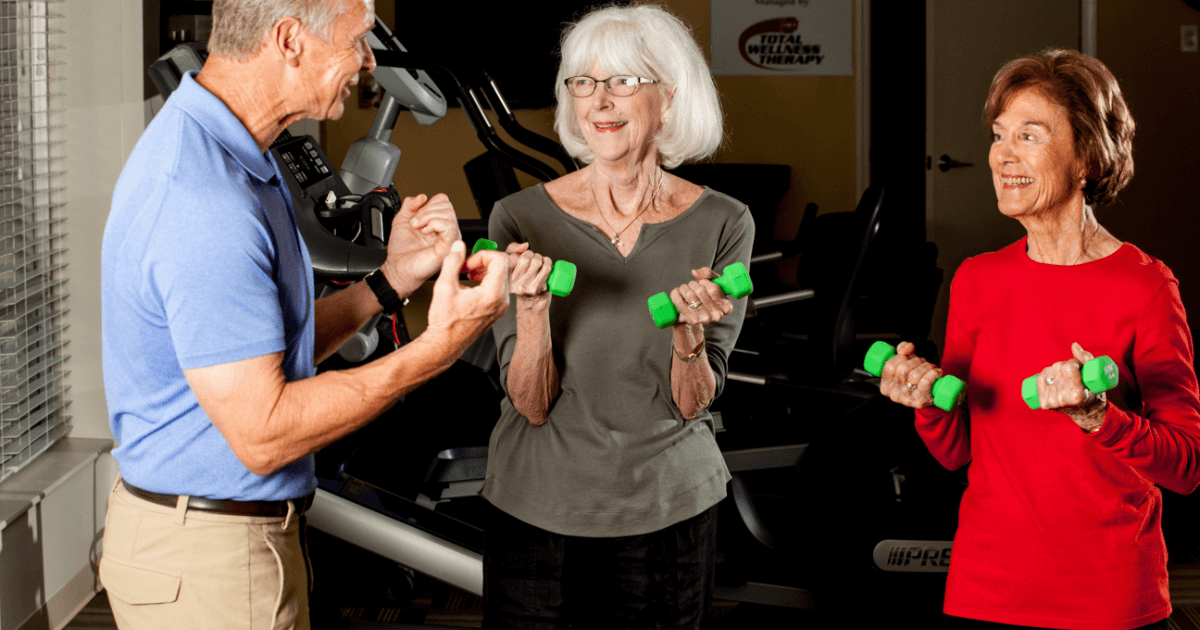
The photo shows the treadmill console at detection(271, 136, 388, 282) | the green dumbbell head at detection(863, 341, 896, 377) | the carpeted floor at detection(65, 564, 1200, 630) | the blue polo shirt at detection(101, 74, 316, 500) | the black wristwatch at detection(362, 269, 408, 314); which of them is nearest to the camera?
the blue polo shirt at detection(101, 74, 316, 500)

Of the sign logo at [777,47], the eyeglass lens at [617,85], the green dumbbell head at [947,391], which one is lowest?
the green dumbbell head at [947,391]

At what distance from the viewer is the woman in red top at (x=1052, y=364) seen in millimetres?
1105

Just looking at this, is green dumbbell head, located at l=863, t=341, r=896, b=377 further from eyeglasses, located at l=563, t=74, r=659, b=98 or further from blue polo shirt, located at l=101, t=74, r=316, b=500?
blue polo shirt, located at l=101, t=74, r=316, b=500

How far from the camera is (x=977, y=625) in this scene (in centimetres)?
118

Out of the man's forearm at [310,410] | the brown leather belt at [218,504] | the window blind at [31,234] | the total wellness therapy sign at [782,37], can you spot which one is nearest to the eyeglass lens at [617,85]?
the man's forearm at [310,410]

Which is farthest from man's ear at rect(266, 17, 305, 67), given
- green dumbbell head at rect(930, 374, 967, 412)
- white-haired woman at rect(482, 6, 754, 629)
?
green dumbbell head at rect(930, 374, 967, 412)

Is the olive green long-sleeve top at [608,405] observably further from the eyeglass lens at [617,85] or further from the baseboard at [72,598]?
the baseboard at [72,598]

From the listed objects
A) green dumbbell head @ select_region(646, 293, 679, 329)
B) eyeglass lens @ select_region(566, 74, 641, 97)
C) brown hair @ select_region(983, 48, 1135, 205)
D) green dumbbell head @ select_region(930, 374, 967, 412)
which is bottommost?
green dumbbell head @ select_region(930, 374, 967, 412)

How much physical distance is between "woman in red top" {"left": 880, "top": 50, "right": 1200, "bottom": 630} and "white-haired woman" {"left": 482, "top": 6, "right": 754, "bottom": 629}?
34 cm

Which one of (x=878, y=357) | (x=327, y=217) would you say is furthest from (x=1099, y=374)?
(x=327, y=217)

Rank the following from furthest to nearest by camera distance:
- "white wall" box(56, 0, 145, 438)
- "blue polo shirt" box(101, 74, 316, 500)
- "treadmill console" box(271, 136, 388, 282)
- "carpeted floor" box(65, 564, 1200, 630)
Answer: "white wall" box(56, 0, 145, 438) → "carpeted floor" box(65, 564, 1200, 630) → "treadmill console" box(271, 136, 388, 282) → "blue polo shirt" box(101, 74, 316, 500)

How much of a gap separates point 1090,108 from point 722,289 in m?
0.50

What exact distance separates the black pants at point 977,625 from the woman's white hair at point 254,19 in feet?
3.37

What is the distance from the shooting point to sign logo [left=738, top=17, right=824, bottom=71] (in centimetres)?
554
